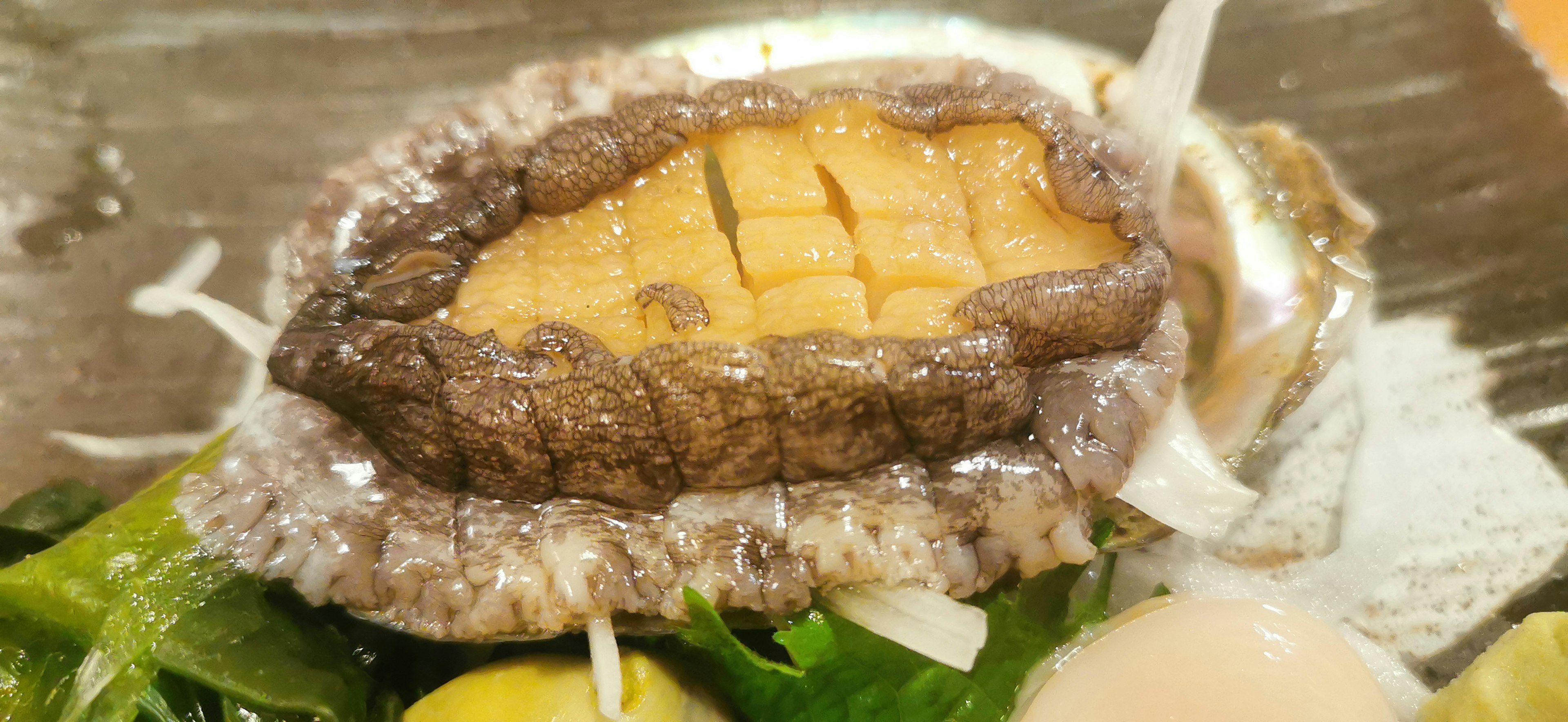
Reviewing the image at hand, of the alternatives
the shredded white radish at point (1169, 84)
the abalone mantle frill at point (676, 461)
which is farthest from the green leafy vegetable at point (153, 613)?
the shredded white radish at point (1169, 84)

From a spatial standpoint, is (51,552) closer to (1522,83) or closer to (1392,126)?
(1392,126)

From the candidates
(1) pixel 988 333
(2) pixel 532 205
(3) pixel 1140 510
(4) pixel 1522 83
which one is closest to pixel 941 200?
(1) pixel 988 333

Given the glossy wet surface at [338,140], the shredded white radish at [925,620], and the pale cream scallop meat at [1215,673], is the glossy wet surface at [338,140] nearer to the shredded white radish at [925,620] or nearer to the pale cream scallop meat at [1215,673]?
the pale cream scallop meat at [1215,673]

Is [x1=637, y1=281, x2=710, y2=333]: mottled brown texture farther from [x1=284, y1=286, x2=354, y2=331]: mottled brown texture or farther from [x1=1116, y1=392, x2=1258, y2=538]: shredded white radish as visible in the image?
[x1=1116, y1=392, x2=1258, y2=538]: shredded white radish

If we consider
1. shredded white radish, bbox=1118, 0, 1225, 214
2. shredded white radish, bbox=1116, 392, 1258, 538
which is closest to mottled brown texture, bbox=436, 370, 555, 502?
shredded white radish, bbox=1116, 392, 1258, 538

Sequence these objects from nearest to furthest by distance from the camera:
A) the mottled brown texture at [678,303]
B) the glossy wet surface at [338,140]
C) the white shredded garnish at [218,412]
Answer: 1. the mottled brown texture at [678,303]
2. the white shredded garnish at [218,412]
3. the glossy wet surface at [338,140]

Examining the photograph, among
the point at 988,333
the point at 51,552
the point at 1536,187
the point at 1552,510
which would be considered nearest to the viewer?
the point at 988,333

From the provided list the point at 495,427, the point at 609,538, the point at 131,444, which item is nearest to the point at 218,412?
the point at 131,444
